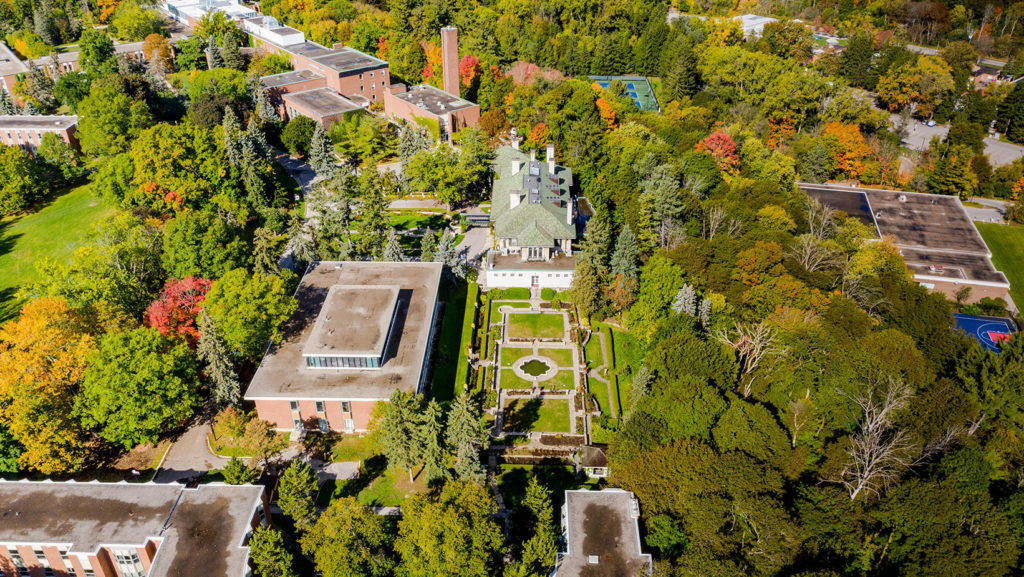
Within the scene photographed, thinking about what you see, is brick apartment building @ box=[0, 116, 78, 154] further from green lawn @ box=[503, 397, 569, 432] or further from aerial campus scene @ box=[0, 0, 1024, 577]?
green lawn @ box=[503, 397, 569, 432]

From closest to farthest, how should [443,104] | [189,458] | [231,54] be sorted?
1. [189,458]
2. [443,104]
3. [231,54]

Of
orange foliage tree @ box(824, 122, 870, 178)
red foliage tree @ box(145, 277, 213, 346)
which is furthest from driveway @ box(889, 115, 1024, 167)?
red foliage tree @ box(145, 277, 213, 346)

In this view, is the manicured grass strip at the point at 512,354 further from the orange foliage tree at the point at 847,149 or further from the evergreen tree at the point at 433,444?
the orange foliage tree at the point at 847,149

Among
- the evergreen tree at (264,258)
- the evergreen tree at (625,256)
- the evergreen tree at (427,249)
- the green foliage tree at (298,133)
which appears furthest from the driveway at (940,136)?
the evergreen tree at (264,258)

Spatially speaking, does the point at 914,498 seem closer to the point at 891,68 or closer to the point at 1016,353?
the point at 1016,353

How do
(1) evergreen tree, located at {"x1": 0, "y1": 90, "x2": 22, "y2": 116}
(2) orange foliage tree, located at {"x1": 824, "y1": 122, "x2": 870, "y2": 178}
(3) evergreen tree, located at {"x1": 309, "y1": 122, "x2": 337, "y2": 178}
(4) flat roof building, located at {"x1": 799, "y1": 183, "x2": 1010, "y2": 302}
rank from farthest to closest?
(1) evergreen tree, located at {"x1": 0, "y1": 90, "x2": 22, "y2": 116} → (2) orange foliage tree, located at {"x1": 824, "y1": 122, "x2": 870, "y2": 178} → (3) evergreen tree, located at {"x1": 309, "y1": 122, "x2": 337, "y2": 178} → (4) flat roof building, located at {"x1": 799, "y1": 183, "x2": 1010, "y2": 302}

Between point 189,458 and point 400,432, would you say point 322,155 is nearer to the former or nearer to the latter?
point 189,458

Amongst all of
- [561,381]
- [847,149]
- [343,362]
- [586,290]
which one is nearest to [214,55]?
[343,362]
